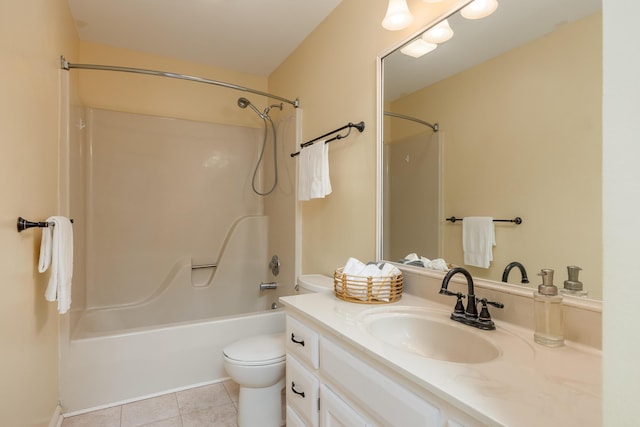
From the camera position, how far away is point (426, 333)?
3.84 ft

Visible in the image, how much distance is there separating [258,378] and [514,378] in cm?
124

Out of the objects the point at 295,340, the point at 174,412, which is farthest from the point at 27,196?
the point at 174,412

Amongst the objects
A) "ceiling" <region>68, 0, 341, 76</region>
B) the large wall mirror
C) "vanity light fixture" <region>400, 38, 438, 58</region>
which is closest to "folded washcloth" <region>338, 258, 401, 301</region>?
the large wall mirror

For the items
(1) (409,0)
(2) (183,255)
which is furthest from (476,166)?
(2) (183,255)

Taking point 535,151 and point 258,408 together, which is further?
point 258,408

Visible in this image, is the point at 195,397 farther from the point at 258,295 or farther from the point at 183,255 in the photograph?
the point at 183,255

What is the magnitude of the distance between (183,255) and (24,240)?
1.64m

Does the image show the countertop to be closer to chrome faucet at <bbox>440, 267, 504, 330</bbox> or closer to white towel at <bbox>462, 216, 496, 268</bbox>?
chrome faucet at <bbox>440, 267, 504, 330</bbox>

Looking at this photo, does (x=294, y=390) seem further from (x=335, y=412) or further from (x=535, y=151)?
(x=535, y=151)

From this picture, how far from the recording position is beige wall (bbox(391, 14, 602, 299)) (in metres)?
0.92

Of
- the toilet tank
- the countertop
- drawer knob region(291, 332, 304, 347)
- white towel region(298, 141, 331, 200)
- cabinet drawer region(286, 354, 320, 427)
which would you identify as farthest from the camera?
white towel region(298, 141, 331, 200)

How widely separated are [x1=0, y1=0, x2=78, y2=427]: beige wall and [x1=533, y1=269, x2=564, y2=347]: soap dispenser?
5.45 feet

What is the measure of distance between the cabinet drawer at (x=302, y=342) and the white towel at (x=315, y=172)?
858mm

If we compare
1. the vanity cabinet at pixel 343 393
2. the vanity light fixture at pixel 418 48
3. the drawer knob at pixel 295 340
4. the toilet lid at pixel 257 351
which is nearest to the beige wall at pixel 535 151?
the vanity light fixture at pixel 418 48
